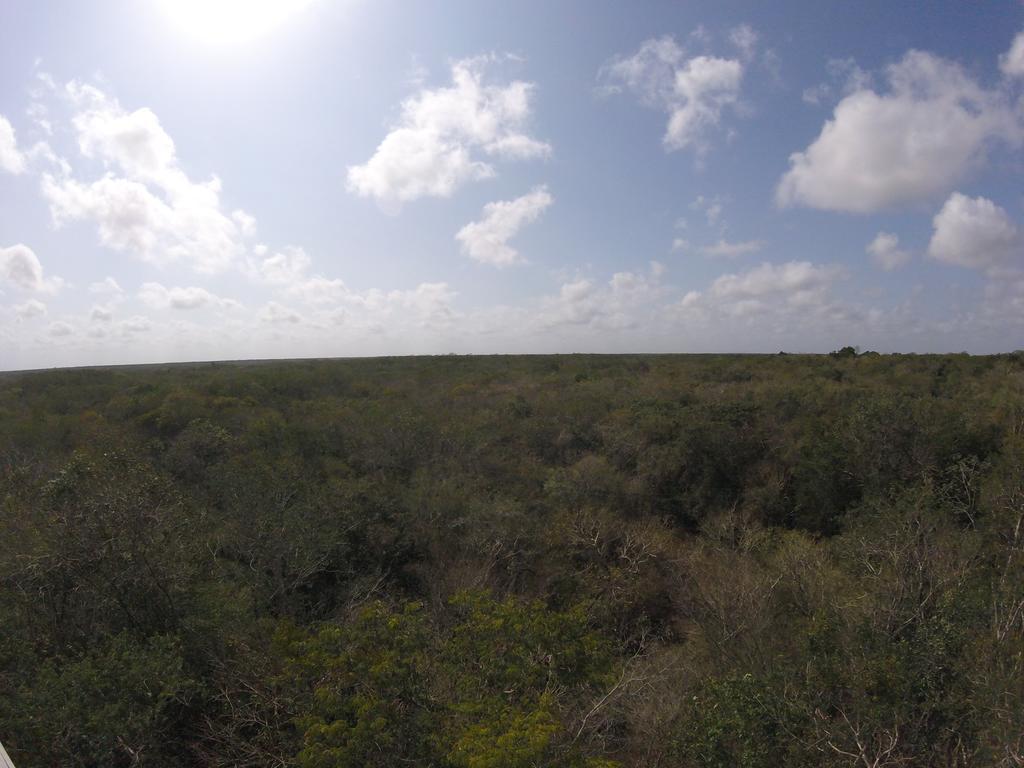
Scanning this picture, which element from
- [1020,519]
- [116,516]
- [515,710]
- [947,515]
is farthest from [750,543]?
[116,516]

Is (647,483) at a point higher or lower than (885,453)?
lower

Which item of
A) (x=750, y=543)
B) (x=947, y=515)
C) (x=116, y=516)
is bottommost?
(x=750, y=543)

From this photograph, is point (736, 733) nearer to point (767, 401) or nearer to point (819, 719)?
point (819, 719)

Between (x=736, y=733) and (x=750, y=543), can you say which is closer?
(x=736, y=733)

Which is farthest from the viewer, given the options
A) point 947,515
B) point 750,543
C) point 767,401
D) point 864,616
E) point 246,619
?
point 767,401

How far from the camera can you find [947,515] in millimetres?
13484

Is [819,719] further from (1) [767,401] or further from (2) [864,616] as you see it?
→ (1) [767,401]

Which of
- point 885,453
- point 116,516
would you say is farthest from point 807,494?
point 116,516

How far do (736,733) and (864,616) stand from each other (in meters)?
3.65

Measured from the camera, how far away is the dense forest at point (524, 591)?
6949mm

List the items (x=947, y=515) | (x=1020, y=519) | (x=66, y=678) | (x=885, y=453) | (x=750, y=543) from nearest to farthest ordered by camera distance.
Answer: (x=66, y=678) → (x=1020, y=519) → (x=947, y=515) → (x=750, y=543) → (x=885, y=453)

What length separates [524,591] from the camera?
14.3 meters

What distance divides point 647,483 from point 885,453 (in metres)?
7.18

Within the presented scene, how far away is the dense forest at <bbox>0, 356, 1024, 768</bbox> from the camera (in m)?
6.95
